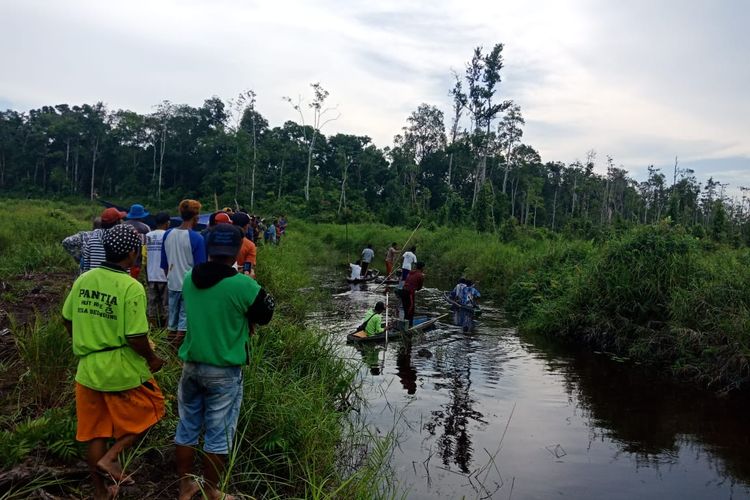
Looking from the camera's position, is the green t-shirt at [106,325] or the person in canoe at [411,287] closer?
the green t-shirt at [106,325]

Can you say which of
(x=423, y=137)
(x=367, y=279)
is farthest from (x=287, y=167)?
(x=367, y=279)

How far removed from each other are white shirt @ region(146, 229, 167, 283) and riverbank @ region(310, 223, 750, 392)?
890 centimetres

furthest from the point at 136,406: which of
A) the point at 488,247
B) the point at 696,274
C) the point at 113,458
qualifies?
Answer: the point at 488,247

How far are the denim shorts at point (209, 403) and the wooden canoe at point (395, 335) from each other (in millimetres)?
6938

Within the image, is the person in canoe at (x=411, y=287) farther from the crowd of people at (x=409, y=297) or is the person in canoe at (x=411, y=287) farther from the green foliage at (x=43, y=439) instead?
the green foliage at (x=43, y=439)

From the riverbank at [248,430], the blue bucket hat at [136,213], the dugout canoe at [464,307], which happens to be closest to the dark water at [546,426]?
the riverbank at [248,430]

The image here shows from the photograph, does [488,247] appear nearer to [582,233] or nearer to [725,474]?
[582,233]

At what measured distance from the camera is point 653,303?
10.7 m

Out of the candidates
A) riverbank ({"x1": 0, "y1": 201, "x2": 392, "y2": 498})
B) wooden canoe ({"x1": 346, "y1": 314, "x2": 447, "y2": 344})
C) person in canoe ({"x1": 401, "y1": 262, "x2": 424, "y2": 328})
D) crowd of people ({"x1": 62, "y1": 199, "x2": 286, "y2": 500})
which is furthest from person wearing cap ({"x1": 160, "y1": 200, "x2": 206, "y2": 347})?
person in canoe ({"x1": 401, "y1": 262, "x2": 424, "y2": 328})

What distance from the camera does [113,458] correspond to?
3.32 m

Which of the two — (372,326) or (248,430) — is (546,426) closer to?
(372,326)

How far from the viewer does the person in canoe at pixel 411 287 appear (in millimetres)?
11875

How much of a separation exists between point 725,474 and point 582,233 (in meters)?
25.7

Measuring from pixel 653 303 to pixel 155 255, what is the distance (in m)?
9.57
